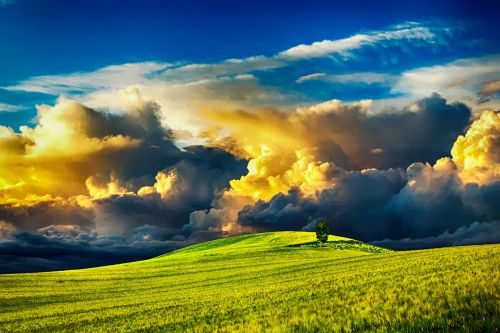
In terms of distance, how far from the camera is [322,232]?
392ft

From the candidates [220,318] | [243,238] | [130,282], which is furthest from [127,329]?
[243,238]

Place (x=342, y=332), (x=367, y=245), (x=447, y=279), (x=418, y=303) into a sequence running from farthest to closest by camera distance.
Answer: (x=367, y=245) → (x=447, y=279) → (x=418, y=303) → (x=342, y=332)

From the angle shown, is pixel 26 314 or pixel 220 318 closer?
pixel 220 318

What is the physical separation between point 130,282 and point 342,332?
7102cm

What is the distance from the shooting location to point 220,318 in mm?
22672

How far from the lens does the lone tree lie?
119438 mm

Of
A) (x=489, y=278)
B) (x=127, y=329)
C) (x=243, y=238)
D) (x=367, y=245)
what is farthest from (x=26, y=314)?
(x=243, y=238)

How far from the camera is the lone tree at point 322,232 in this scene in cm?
11944

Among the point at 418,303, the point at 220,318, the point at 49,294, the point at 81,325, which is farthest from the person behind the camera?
the point at 49,294

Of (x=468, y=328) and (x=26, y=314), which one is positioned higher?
(x=468, y=328)

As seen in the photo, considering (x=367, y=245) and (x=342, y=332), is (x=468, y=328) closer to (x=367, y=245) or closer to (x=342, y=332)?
(x=342, y=332)

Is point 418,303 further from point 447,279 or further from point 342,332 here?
point 447,279

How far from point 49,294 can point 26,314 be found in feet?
66.5

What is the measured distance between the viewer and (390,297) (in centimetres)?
1683
